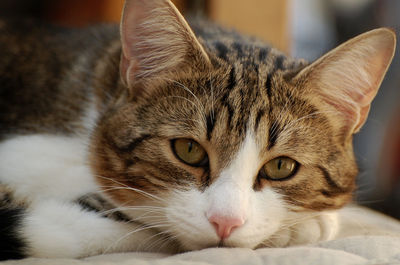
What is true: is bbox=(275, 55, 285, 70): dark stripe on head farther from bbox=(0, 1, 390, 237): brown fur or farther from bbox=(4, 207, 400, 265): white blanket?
bbox=(4, 207, 400, 265): white blanket

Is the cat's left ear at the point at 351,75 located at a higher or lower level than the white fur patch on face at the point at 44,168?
higher

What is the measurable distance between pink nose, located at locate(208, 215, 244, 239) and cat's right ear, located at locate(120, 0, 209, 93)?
0.46 m

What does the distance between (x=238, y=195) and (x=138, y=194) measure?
295 mm

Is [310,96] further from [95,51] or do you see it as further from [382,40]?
[95,51]

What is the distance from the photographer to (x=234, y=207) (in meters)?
1.03

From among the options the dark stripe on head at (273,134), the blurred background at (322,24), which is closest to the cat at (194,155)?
the dark stripe on head at (273,134)

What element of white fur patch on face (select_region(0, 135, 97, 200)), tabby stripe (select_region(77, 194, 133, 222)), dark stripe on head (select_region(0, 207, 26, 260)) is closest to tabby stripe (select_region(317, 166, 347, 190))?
tabby stripe (select_region(77, 194, 133, 222))

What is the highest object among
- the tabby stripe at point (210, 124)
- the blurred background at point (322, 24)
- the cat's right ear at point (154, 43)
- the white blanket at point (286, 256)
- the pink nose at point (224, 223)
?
the blurred background at point (322, 24)

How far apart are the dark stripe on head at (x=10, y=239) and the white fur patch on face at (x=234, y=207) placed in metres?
0.34

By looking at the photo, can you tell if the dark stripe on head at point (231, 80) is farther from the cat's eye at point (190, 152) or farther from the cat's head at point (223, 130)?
the cat's eye at point (190, 152)

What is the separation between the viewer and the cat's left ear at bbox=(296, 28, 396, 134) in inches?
48.7

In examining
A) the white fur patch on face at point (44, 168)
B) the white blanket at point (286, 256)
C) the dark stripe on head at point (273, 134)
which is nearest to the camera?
the white blanket at point (286, 256)

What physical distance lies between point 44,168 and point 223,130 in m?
0.56

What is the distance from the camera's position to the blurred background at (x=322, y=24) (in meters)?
2.51
